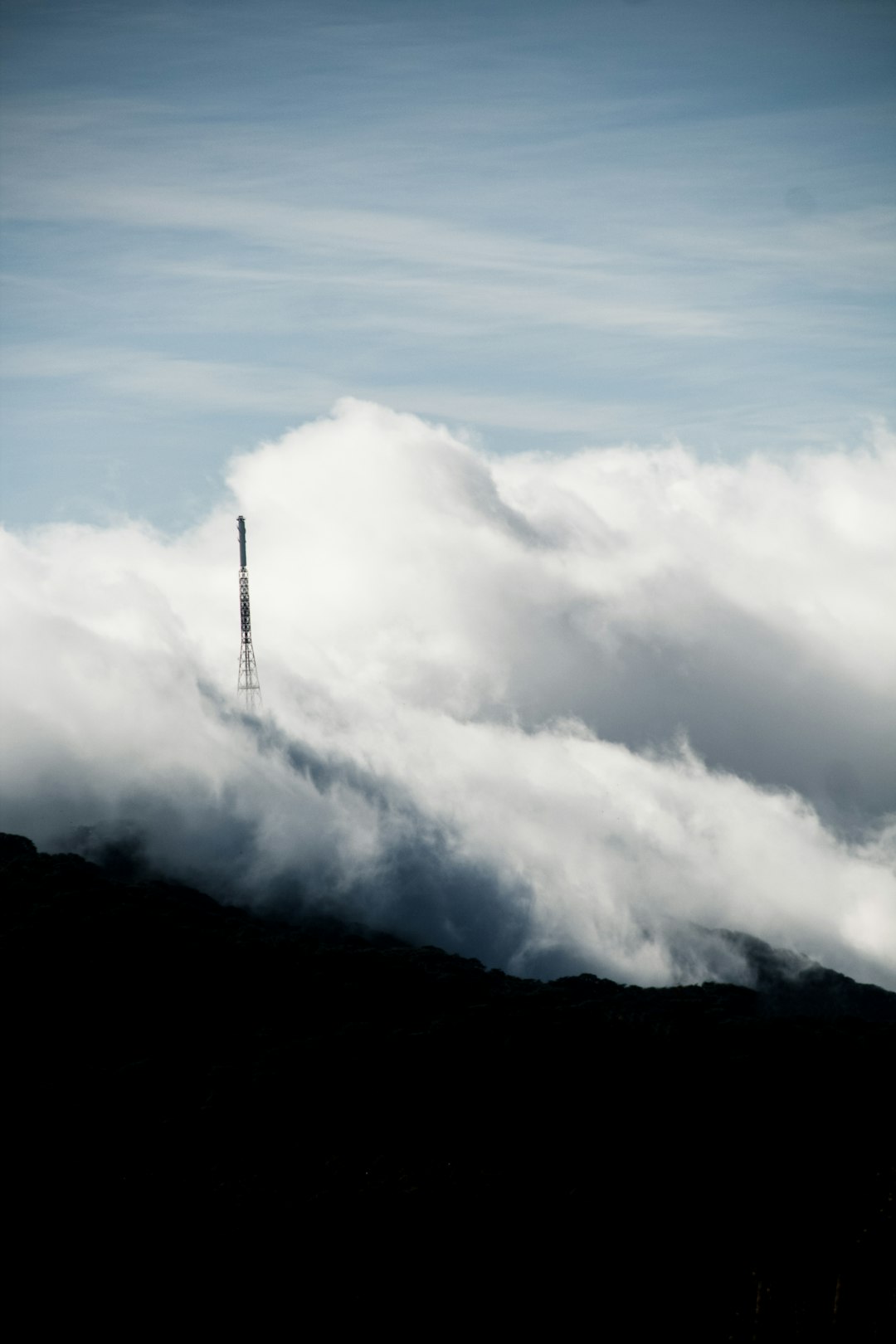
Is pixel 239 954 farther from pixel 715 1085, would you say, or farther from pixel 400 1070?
pixel 715 1085

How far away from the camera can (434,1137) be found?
60.7 meters

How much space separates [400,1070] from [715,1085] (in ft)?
65.3

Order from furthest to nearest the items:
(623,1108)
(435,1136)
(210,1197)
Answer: (623,1108) → (435,1136) → (210,1197)

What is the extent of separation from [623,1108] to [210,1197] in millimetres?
26849

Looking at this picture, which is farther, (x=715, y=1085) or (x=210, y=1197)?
(x=715, y=1085)

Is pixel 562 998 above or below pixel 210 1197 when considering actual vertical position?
above

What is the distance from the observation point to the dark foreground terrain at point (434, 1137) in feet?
136

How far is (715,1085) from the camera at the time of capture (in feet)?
225

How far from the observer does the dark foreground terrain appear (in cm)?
4141

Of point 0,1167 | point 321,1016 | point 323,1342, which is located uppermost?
point 321,1016

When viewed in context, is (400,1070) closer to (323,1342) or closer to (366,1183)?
(366,1183)

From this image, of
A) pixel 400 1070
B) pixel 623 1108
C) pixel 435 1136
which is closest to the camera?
pixel 435 1136

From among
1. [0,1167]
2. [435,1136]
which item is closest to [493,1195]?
[435,1136]

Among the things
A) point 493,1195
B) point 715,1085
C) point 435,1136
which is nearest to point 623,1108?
point 715,1085
